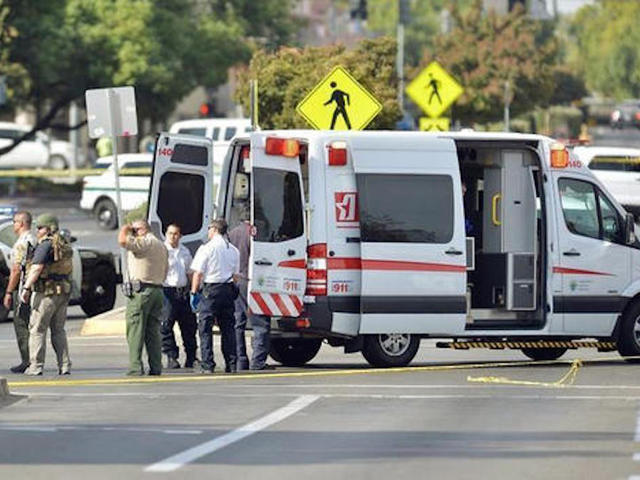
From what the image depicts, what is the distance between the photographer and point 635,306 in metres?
23.7

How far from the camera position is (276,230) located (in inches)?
885

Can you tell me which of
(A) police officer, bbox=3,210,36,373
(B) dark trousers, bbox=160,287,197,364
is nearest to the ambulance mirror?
(B) dark trousers, bbox=160,287,197,364

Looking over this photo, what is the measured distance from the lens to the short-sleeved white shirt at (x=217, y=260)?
22516mm

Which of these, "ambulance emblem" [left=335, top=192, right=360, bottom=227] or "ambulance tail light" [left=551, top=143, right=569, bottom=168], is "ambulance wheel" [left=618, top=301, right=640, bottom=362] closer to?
"ambulance tail light" [left=551, top=143, right=569, bottom=168]

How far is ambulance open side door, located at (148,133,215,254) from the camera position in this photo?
24641mm

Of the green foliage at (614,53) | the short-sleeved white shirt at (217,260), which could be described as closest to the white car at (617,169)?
the short-sleeved white shirt at (217,260)

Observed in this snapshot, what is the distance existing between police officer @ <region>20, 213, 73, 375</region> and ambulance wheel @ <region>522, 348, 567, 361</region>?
5387mm

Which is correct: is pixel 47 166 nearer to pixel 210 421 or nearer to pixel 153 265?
pixel 153 265

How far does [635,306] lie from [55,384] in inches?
262

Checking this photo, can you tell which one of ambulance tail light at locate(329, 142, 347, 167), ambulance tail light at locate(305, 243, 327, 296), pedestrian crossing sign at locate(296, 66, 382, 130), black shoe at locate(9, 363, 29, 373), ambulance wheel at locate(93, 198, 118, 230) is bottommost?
black shoe at locate(9, 363, 29, 373)

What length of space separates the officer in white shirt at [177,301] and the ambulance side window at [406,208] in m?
2.21

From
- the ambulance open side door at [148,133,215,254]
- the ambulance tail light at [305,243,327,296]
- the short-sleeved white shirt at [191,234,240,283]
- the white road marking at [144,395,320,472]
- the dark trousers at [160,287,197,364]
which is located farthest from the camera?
the ambulance open side door at [148,133,215,254]

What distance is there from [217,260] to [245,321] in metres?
1.14

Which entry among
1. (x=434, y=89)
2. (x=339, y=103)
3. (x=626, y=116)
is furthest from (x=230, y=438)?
(x=626, y=116)
